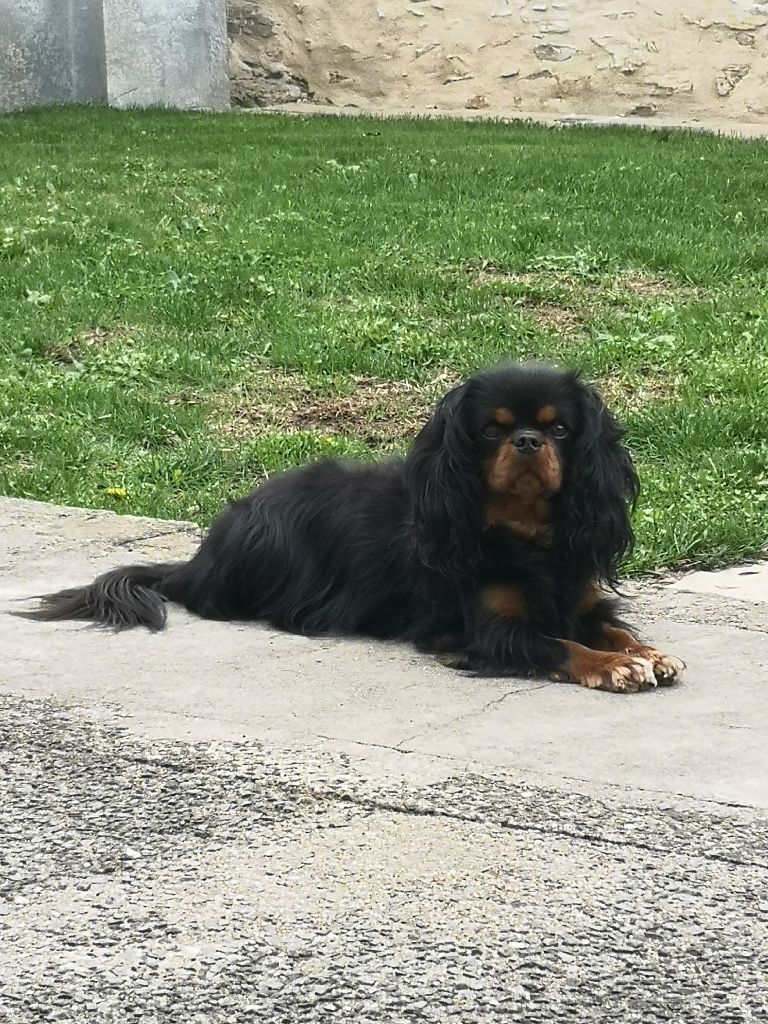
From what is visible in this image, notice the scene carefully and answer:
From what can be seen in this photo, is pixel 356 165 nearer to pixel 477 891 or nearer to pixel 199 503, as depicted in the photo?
pixel 199 503

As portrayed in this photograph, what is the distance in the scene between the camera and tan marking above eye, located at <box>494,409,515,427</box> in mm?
4047

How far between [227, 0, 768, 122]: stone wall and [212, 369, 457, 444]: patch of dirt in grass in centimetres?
957

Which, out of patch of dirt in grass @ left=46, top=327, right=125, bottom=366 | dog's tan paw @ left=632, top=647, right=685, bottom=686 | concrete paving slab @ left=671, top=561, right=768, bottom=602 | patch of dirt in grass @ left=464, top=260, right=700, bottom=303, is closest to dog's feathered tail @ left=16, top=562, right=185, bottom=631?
dog's tan paw @ left=632, top=647, right=685, bottom=686

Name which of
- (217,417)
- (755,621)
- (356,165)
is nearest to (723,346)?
(217,417)

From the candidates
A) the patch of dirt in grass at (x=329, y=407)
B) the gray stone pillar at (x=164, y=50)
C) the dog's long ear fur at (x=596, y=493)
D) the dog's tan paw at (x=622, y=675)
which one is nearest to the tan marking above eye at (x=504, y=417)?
the dog's long ear fur at (x=596, y=493)

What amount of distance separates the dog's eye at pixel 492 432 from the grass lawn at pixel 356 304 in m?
1.36

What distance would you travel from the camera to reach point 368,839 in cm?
291

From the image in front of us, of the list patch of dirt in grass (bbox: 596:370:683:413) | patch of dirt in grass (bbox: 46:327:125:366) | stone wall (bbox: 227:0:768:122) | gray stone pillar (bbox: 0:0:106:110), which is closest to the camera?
patch of dirt in grass (bbox: 596:370:683:413)

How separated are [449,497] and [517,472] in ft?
0.65

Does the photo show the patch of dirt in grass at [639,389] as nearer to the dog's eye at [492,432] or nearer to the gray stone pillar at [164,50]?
the dog's eye at [492,432]

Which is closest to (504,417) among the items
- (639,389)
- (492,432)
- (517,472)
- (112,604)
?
(492,432)

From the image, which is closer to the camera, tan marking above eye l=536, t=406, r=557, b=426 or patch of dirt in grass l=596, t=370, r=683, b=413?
tan marking above eye l=536, t=406, r=557, b=426

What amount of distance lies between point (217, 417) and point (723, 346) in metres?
2.71

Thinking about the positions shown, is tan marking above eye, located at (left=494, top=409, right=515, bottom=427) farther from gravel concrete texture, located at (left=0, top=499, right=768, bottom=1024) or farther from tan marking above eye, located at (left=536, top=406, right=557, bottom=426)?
gravel concrete texture, located at (left=0, top=499, right=768, bottom=1024)
